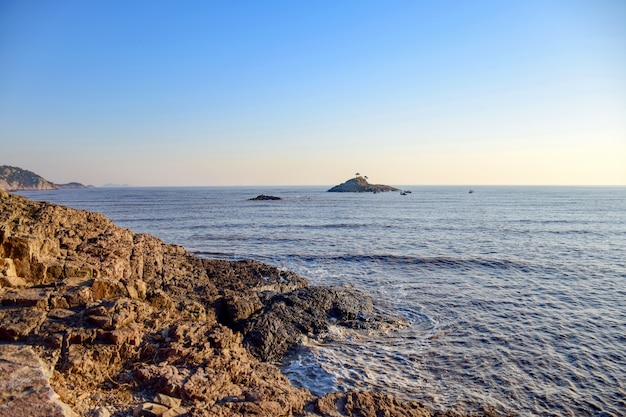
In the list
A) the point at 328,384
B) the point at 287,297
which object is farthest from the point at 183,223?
the point at 328,384

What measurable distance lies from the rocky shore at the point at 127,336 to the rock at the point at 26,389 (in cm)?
2

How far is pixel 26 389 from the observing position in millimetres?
5789

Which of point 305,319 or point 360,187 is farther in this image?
point 360,187

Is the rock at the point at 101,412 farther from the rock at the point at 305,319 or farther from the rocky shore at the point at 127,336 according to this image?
the rock at the point at 305,319

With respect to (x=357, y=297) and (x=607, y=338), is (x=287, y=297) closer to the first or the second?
(x=357, y=297)

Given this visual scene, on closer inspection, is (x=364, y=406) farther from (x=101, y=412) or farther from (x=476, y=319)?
(x=476, y=319)

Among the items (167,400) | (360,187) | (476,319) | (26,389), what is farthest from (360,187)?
(26,389)

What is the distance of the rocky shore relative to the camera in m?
6.55

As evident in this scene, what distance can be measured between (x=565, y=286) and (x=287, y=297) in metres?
15.6

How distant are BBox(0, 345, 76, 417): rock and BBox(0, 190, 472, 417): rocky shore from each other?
0.02m

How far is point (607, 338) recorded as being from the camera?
41.7ft

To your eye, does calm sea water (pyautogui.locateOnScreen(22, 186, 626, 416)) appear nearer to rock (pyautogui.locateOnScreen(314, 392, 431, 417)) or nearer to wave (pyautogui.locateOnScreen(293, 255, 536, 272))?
wave (pyautogui.locateOnScreen(293, 255, 536, 272))

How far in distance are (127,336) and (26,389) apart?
7.87ft

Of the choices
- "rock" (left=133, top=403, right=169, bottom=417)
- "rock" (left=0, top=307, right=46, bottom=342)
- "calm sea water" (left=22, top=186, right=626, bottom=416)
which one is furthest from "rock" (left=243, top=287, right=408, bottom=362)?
"rock" (left=0, top=307, right=46, bottom=342)
